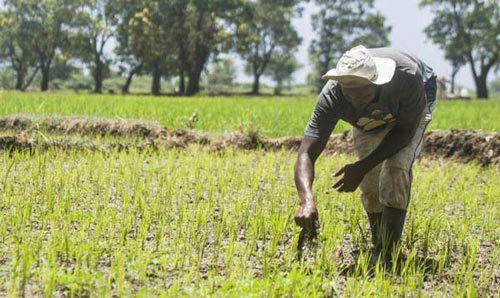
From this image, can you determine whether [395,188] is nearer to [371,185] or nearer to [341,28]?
[371,185]

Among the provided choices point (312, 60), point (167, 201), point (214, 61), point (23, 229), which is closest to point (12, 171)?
point (167, 201)

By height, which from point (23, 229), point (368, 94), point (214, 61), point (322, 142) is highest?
point (214, 61)

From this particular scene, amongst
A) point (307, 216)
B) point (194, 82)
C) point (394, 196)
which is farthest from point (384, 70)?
point (194, 82)

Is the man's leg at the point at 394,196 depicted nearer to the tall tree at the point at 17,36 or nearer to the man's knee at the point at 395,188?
the man's knee at the point at 395,188

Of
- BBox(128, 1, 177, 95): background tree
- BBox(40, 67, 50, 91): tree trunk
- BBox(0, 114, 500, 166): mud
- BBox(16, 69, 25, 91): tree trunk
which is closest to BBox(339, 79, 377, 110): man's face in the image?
BBox(0, 114, 500, 166): mud

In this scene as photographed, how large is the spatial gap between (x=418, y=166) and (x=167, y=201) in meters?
3.72

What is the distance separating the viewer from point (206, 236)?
324 centimetres

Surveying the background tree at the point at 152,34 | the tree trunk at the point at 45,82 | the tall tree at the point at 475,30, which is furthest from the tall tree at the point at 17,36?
the tall tree at the point at 475,30

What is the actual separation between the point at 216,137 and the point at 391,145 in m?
4.69

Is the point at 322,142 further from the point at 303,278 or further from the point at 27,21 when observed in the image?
the point at 27,21

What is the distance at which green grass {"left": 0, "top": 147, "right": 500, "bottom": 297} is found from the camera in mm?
2352

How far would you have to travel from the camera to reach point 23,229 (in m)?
3.01

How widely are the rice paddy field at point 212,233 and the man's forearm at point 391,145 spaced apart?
1.54 ft

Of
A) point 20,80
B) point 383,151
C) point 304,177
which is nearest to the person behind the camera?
point 304,177
